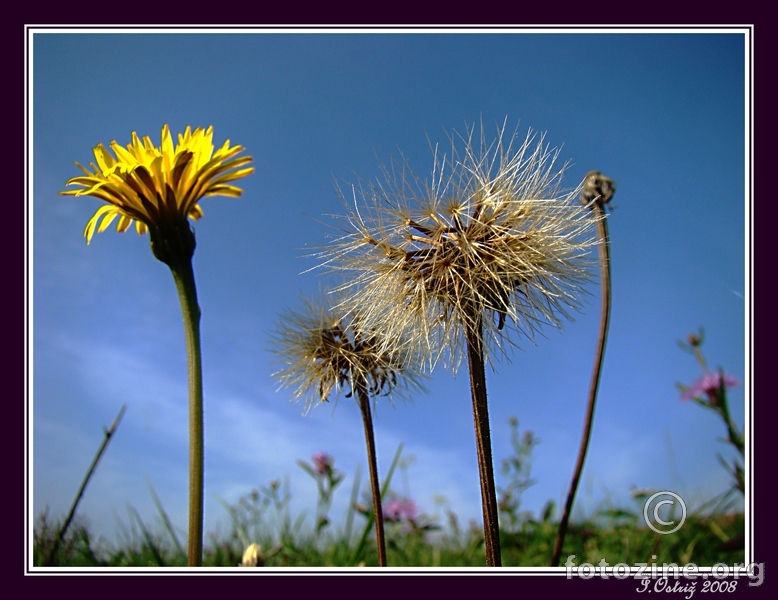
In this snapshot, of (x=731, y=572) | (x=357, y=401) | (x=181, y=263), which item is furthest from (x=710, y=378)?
(x=181, y=263)

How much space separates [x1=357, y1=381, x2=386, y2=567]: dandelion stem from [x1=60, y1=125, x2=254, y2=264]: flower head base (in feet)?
2.28

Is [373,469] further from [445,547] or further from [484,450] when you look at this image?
[445,547]

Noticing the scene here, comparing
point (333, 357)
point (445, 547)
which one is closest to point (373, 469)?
point (333, 357)

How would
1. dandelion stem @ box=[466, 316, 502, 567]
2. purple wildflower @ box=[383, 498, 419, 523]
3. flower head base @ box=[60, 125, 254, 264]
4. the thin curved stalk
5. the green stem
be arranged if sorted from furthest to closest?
purple wildflower @ box=[383, 498, 419, 523] < the thin curved stalk < flower head base @ box=[60, 125, 254, 264] < the green stem < dandelion stem @ box=[466, 316, 502, 567]

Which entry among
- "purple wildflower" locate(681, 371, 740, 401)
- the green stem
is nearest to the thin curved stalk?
"purple wildflower" locate(681, 371, 740, 401)

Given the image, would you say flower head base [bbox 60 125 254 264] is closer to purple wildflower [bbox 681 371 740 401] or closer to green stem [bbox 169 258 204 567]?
green stem [bbox 169 258 204 567]

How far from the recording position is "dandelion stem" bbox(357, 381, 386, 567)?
1784 millimetres

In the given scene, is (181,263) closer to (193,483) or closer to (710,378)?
(193,483)

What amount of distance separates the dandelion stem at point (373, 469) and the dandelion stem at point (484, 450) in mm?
475

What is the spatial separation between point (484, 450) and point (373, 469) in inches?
21.8

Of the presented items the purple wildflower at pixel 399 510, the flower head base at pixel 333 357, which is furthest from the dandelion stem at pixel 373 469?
the purple wildflower at pixel 399 510

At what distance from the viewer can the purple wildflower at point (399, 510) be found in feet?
9.67

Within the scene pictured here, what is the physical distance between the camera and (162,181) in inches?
70.2

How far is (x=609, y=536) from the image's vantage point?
128 inches
